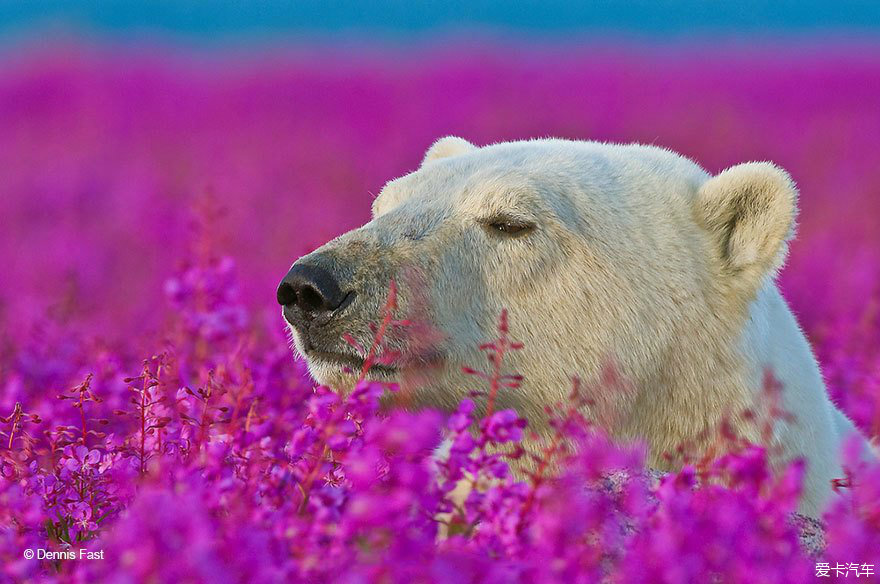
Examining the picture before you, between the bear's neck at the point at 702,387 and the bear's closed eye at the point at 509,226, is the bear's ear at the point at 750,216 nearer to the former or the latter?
the bear's neck at the point at 702,387

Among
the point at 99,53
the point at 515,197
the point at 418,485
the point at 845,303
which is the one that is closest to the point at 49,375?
the point at 515,197

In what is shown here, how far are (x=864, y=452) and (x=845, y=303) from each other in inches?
137

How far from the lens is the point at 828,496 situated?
3.35m

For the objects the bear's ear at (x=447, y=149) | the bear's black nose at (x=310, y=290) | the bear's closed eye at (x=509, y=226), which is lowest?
the bear's black nose at (x=310, y=290)

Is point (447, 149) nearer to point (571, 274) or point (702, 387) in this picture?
→ point (571, 274)

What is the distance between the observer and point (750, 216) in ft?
11.1

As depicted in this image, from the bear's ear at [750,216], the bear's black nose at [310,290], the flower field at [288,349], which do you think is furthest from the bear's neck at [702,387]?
the bear's black nose at [310,290]

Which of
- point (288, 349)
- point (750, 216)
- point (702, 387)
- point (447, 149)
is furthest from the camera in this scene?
point (447, 149)

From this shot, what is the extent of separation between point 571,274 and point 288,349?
925mm

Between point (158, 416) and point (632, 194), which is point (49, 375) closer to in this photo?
point (158, 416)

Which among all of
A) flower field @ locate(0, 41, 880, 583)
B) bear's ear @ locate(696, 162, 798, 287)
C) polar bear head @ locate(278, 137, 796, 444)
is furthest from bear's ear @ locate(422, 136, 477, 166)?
bear's ear @ locate(696, 162, 798, 287)

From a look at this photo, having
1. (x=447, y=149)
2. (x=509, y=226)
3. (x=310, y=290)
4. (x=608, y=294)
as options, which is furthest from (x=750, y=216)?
(x=310, y=290)

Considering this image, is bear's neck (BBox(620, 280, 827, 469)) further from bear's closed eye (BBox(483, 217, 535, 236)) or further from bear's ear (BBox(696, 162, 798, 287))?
bear's closed eye (BBox(483, 217, 535, 236))

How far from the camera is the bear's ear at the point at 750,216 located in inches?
130
